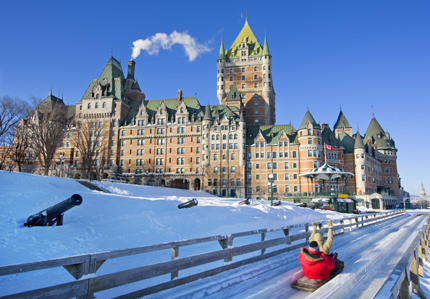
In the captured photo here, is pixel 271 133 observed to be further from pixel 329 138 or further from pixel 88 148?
pixel 88 148

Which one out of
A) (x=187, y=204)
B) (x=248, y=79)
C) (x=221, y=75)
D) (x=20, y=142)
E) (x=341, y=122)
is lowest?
(x=187, y=204)

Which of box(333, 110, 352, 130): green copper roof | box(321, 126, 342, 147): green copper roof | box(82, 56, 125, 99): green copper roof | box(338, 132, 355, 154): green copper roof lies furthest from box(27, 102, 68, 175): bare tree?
box(333, 110, 352, 130): green copper roof

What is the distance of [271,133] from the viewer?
67.8 metres

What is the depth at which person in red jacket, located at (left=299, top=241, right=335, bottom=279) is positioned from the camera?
6.77 meters

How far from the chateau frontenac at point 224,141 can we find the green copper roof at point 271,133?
225 millimetres

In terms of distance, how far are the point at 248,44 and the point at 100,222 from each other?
76016mm

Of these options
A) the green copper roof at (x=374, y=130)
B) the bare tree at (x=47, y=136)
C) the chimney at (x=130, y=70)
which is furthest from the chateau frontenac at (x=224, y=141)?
the bare tree at (x=47, y=136)

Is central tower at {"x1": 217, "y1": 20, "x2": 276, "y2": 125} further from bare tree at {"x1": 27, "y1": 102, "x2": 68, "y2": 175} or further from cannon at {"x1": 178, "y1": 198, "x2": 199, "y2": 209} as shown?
cannon at {"x1": 178, "y1": 198, "x2": 199, "y2": 209}

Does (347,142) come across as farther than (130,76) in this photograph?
No

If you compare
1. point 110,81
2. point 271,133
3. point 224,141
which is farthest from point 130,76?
point 271,133

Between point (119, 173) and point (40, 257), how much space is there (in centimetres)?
5990

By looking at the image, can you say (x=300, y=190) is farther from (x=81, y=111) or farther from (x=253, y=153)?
(x=81, y=111)

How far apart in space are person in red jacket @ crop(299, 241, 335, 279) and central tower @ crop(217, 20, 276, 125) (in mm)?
67791

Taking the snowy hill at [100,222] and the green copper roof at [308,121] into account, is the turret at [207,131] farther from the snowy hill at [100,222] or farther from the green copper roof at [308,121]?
the snowy hill at [100,222]
